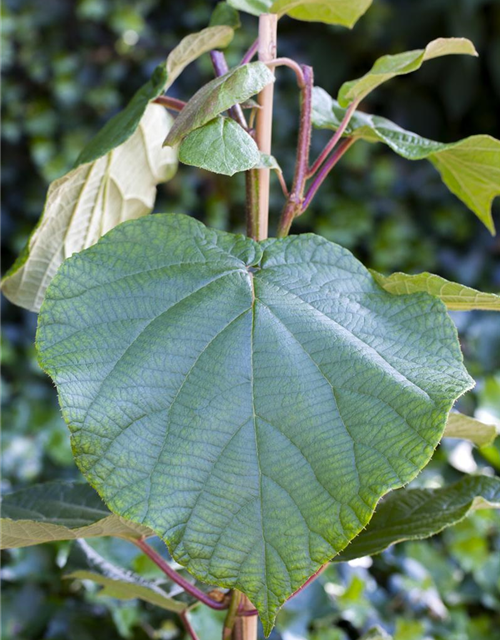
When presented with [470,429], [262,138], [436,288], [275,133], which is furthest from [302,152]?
[275,133]

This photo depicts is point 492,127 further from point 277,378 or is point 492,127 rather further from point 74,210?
point 277,378

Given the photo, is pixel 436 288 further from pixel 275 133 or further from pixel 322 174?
pixel 275 133

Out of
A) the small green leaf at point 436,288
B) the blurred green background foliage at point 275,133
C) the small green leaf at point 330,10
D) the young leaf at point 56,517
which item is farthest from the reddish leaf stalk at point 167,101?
the blurred green background foliage at point 275,133

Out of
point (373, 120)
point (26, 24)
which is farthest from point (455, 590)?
point (26, 24)

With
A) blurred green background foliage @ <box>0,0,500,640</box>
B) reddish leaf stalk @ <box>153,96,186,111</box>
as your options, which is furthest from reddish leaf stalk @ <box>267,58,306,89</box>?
blurred green background foliage @ <box>0,0,500,640</box>

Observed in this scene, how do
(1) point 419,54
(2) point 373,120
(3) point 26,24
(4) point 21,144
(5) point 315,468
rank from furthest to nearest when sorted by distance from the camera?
(4) point 21,144 → (3) point 26,24 → (2) point 373,120 → (1) point 419,54 → (5) point 315,468

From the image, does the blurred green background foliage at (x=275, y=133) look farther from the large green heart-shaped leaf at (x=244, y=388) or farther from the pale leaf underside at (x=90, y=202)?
the large green heart-shaped leaf at (x=244, y=388)
